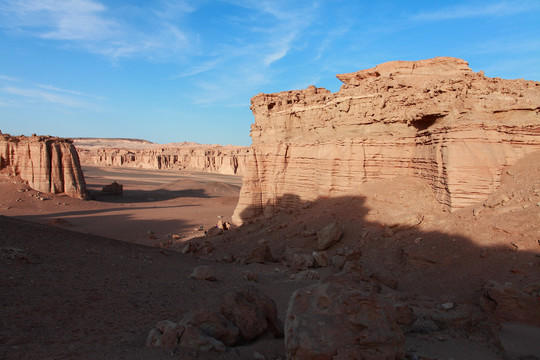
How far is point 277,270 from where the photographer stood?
1038 cm

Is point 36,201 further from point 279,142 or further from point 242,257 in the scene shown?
Answer: point 242,257

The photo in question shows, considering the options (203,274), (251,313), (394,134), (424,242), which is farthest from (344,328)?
(394,134)

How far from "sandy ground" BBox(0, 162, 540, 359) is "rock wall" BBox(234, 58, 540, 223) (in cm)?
77

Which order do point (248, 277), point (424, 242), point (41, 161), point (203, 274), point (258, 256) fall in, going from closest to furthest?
point (203, 274) → point (248, 277) → point (424, 242) → point (258, 256) → point (41, 161)

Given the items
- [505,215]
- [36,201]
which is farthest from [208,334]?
[36,201]

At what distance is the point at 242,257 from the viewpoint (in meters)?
12.0

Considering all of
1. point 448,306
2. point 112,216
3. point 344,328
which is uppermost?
point 344,328

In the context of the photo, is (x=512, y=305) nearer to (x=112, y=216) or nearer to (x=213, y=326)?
(x=213, y=326)

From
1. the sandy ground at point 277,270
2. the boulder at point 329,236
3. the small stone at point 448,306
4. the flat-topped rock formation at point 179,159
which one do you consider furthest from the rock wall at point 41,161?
the flat-topped rock formation at point 179,159

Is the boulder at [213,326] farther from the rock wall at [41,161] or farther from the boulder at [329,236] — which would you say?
the rock wall at [41,161]

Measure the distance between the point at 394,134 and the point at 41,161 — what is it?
31.7 metres

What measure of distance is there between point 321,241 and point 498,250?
210 inches

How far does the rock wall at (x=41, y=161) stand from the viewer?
31.0 metres

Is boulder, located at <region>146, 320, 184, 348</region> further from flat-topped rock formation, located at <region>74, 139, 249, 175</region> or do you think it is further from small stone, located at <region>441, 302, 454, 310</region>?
flat-topped rock formation, located at <region>74, 139, 249, 175</region>
